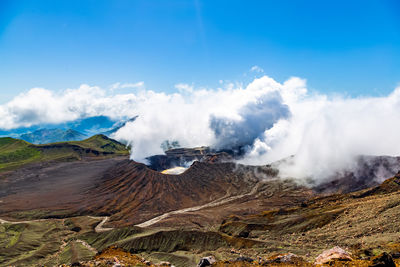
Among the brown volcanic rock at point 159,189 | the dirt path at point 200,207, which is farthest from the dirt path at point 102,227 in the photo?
the dirt path at point 200,207

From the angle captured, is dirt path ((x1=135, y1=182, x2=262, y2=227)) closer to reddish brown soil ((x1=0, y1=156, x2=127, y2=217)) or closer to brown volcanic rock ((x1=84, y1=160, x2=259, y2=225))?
brown volcanic rock ((x1=84, y1=160, x2=259, y2=225))

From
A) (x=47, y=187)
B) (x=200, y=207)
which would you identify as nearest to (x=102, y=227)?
(x=200, y=207)

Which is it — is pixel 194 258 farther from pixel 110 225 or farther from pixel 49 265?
pixel 110 225

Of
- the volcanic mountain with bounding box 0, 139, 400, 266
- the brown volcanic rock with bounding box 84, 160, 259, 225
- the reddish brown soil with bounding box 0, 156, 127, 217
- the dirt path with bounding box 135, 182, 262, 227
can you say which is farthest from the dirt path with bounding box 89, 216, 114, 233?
the reddish brown soil with bounding box 0, 156, 127, 217

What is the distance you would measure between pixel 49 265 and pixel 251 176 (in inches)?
4502

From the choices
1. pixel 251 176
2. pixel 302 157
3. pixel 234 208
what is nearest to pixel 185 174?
pixel 251 176

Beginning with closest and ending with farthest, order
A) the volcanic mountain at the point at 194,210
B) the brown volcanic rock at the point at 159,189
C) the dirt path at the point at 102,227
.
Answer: the volcanic mountain at the point at 194,210
the dirt path at the point at 102,227
the brown volcanic rock at the point at 159,189

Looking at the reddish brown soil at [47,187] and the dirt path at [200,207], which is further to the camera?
the reddish brown soil at [47,187]

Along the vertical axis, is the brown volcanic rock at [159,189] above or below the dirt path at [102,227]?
above

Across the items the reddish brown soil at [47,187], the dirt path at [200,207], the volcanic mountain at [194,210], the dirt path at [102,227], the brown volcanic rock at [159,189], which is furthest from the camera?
the reddish brown soil at [47,187]

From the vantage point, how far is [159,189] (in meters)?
130

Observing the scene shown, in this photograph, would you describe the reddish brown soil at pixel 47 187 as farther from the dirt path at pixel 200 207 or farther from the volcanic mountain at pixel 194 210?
the dirt path at pixel 200 207

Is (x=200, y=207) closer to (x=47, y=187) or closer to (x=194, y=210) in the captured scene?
(x=194, y=210)

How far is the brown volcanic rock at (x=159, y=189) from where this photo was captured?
110062 mm
